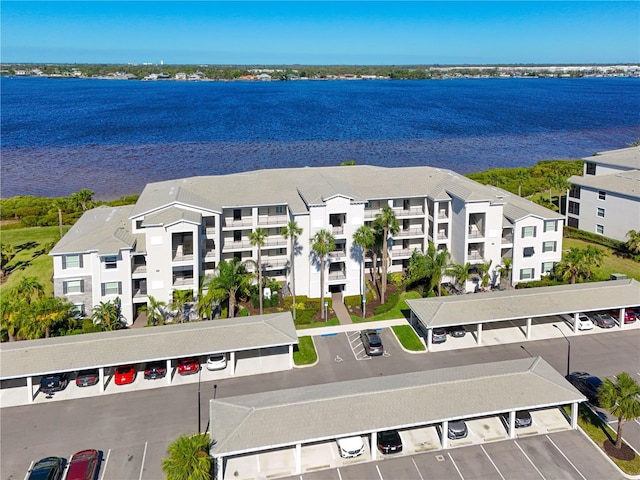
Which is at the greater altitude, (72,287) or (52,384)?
(72,287)

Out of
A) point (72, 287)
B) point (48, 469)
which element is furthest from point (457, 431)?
point (72, 287)

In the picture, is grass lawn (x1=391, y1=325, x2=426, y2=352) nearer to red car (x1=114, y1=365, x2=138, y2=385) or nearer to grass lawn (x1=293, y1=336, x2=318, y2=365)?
grass lawn (x1=293, y1=336, x2=318, y2=365)

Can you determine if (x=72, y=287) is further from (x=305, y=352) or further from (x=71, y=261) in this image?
(x=305, y=352)

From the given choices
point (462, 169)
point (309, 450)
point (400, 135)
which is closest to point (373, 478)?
point (309, 450)

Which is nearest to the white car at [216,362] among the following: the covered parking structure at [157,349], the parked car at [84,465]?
the covered parking structure at [157,349]

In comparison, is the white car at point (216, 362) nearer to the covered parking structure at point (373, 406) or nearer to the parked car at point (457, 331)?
the covered parking structure at point (373, 406)
